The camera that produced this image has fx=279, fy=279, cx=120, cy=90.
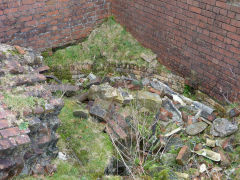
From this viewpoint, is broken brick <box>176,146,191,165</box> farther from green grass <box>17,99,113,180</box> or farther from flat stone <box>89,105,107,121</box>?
flat stone <box>89,105,107,121</box>

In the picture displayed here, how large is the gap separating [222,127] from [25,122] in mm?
2952

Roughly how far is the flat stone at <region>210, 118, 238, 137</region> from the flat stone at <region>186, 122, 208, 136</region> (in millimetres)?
159

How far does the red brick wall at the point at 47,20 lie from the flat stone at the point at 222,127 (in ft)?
11.2

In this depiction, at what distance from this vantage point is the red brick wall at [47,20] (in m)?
4.98

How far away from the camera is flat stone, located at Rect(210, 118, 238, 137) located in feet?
13.8

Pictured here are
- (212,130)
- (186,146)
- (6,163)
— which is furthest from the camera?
(212,130)

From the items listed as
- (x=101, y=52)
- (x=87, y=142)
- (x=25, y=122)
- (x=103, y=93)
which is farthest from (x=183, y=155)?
(x=101, y=52)

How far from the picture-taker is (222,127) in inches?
170

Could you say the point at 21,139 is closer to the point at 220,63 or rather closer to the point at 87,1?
the point at 220,63

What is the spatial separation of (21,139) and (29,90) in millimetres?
825

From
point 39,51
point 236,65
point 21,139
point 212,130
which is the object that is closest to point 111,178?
point 21,139

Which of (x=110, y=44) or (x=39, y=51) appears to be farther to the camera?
(x=110, y=44)

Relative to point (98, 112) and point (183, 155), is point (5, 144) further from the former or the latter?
point (183, 155)

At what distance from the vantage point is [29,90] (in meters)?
3.34
